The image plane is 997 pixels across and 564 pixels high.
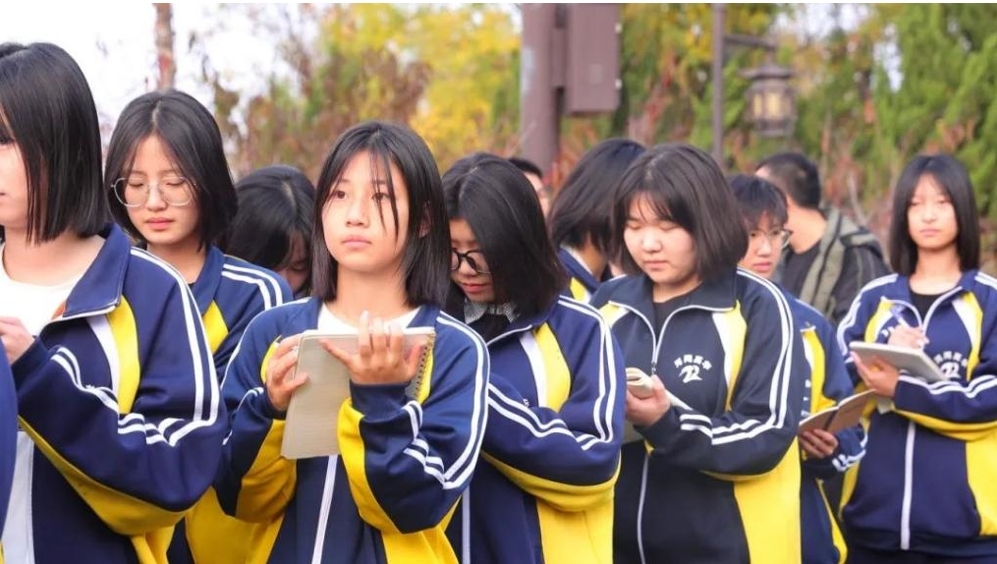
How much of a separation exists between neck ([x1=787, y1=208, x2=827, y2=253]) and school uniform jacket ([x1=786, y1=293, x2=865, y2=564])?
74.0 inches

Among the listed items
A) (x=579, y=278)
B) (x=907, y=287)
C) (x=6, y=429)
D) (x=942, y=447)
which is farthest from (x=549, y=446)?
(x=907, y=287)

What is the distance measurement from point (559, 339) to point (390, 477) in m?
1.07

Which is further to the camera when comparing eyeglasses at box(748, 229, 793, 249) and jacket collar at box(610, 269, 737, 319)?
eyeglasses at box(748, 229, 793, 249)

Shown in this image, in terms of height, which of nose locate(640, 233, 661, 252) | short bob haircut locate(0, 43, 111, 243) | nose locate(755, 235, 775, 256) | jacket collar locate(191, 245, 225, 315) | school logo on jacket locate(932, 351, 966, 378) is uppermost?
short bob haircut locate(0, 43, 111, 243)

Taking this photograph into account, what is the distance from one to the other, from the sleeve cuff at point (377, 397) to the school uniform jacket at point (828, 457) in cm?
249

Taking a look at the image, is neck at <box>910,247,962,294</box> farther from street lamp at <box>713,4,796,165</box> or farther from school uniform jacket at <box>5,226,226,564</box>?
street lamp at <box>713,4,796,165</box>

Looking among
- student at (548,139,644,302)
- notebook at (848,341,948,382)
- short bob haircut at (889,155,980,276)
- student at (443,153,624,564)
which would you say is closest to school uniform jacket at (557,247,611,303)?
student at (548,139,644,302)

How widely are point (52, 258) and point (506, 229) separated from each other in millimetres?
1288

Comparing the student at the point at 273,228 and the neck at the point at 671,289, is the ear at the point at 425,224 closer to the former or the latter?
the student at the point at 273,228

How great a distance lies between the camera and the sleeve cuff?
10.8ft

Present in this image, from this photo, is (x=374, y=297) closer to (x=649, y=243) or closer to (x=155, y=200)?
(x=155, y=200)

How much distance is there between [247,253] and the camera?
5137 mm

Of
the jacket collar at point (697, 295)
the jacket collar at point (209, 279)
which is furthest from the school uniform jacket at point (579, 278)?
the jacket collar at point (209, 279)

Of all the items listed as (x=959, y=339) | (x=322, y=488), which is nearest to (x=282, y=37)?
(x=959, y=339)
